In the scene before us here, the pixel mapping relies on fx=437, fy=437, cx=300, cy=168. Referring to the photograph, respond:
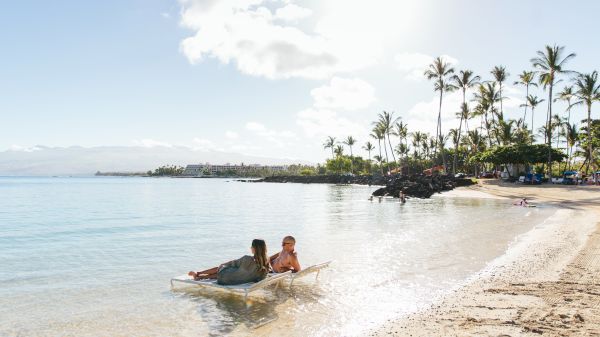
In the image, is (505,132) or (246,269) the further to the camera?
(505,132)

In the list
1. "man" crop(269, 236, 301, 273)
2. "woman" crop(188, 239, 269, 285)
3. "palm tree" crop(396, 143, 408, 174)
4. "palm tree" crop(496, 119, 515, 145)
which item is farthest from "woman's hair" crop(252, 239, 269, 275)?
"palm tree" crop(396, 143, 408, 174)

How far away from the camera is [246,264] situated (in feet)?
29.1

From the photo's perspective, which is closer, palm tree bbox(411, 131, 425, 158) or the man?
the man

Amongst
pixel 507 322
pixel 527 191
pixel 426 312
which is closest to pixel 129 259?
pixel 426 312

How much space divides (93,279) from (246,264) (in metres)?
4.96

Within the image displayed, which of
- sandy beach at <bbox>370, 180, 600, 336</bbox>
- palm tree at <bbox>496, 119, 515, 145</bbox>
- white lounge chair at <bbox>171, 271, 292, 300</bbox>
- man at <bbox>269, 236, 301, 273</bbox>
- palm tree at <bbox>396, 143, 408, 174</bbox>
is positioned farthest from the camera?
palm tree at <bbox>396, 143, 408, 174</bbox>

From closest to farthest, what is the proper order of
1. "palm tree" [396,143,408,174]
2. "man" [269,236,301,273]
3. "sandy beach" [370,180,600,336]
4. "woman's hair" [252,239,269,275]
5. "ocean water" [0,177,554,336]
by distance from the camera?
"sandy beach" [370,180,600,336], "ocean water" [0,177,554,336], "woman's hair" [252,239,269,275], "man" [269,236,301,273], "palm tree" [396,143,408,174]

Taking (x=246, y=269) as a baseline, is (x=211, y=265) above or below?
below

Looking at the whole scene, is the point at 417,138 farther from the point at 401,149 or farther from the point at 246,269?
the point at 246,269

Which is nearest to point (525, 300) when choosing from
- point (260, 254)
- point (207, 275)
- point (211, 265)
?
point (260, 254)

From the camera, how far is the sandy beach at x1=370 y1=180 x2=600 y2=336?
21.3 ft

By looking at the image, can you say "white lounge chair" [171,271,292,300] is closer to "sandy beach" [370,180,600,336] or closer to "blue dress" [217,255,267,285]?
"blue dress" [217,255,267,285]

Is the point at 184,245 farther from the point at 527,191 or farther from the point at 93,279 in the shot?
the point at 527,191

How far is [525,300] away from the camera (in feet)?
26.1
